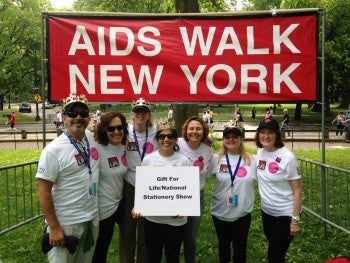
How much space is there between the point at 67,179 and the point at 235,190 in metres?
1.94

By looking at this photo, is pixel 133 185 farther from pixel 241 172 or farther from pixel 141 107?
pixel 241 172

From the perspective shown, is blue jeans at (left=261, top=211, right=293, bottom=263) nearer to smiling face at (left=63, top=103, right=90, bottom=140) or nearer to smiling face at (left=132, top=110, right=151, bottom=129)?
smiling face at (left=132, top=110, right=151, bottom=129)

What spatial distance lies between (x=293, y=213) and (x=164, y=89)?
2.63 meters

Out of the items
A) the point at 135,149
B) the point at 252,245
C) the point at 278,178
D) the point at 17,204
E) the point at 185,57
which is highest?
the point at 185,57

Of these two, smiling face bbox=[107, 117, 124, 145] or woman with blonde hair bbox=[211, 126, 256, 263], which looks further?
woman with blonde hair bbox=[211, 126, 256, 263]

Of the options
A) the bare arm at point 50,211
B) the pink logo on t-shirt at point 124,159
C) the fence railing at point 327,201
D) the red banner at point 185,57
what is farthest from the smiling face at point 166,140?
the fence railing at point 327,201

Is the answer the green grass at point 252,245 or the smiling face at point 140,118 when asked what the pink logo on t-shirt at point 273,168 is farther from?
the green grass at point 252,245

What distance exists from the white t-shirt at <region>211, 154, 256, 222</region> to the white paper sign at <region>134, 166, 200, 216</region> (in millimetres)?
440

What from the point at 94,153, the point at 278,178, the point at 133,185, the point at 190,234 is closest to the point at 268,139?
the point at 278,178

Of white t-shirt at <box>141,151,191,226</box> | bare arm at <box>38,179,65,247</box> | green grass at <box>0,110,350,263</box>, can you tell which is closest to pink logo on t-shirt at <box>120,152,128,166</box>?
white t-shirt at <box>141,151,191,226</box>

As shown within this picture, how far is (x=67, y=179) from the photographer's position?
3.95 m

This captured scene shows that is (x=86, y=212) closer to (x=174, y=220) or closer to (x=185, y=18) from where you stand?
(x=174, y=220)

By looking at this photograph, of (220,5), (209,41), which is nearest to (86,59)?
(209,41)

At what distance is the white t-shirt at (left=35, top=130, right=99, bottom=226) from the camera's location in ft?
12.6
